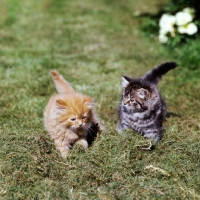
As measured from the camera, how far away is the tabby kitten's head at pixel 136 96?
16.2 feet

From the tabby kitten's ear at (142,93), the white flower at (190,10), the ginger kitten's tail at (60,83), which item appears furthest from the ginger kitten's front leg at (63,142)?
the white flower at (190,10)

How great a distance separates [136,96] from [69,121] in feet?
2.60

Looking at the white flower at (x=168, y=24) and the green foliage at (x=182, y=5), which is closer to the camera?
the white flower at (x=168, y=24)

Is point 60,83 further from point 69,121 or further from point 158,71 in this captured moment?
point 158,71

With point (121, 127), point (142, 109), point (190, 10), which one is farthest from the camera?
point (190, 10)

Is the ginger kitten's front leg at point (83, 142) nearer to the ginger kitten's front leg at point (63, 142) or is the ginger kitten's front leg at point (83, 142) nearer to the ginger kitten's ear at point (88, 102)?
the ginger kitten's front leg at point (63, 142)

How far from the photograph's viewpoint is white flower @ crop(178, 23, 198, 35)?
9062 millimetres

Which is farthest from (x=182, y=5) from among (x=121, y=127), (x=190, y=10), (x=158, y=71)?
(x=121, y=127)

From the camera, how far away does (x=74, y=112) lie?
4852 mm

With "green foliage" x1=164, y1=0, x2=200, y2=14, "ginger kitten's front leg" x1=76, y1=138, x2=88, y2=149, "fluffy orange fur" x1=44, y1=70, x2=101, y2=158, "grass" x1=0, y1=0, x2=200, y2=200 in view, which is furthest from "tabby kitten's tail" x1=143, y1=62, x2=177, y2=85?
"green foliage" x1=164, y1=0, x2=200, y2=14

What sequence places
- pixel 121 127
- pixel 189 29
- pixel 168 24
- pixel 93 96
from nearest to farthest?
pixel 121 127, pixel 93 96, pixel 189 29, pixel 168 24

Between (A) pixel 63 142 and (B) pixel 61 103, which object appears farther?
(A) pixel 63 142

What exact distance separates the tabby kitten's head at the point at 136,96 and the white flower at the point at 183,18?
4.41 m

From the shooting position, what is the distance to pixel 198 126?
232 inches
